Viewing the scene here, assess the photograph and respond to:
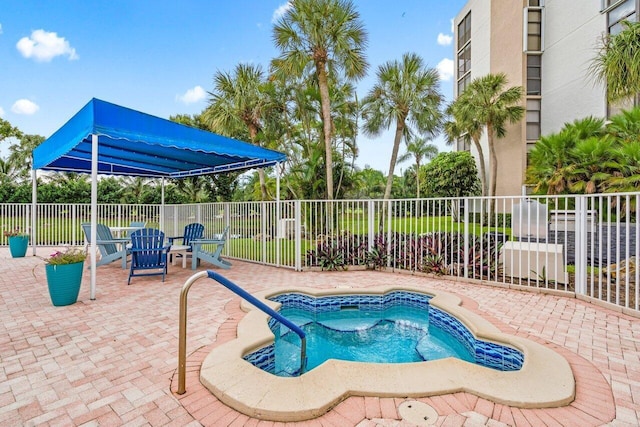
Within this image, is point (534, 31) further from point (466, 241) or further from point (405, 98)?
point (466, 241)

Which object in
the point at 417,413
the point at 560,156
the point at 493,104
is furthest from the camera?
the point at 493,104

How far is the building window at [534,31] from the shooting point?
20234mm

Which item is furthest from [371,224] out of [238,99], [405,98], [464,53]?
[464,53]

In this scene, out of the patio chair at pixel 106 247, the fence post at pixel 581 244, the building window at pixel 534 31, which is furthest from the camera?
the building window at pixel 534 31

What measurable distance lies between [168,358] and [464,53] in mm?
31962

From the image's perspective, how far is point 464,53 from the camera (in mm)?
27484

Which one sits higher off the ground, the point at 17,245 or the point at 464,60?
the point at 464,60

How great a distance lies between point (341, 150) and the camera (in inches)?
580

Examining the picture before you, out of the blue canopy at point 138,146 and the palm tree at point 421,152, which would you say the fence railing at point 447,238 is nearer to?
the blue canopy at point 138,146

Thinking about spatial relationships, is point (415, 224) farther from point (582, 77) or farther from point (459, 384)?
point (582, 77)

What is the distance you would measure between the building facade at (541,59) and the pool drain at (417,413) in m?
20.6

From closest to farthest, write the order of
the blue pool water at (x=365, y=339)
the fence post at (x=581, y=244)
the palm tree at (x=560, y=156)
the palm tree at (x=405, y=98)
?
the blue pool water at (x=365, y=339), the fence post at (x=581, y=244), the palm tree at (x=405, y=98), the palm tree at (x=560, y=156)

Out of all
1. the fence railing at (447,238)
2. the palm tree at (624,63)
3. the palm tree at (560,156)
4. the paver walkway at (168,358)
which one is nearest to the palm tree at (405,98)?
the fence railing at (447,238)

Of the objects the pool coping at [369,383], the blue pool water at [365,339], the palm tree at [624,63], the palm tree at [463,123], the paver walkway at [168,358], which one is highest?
the palm tree at [463,123]
